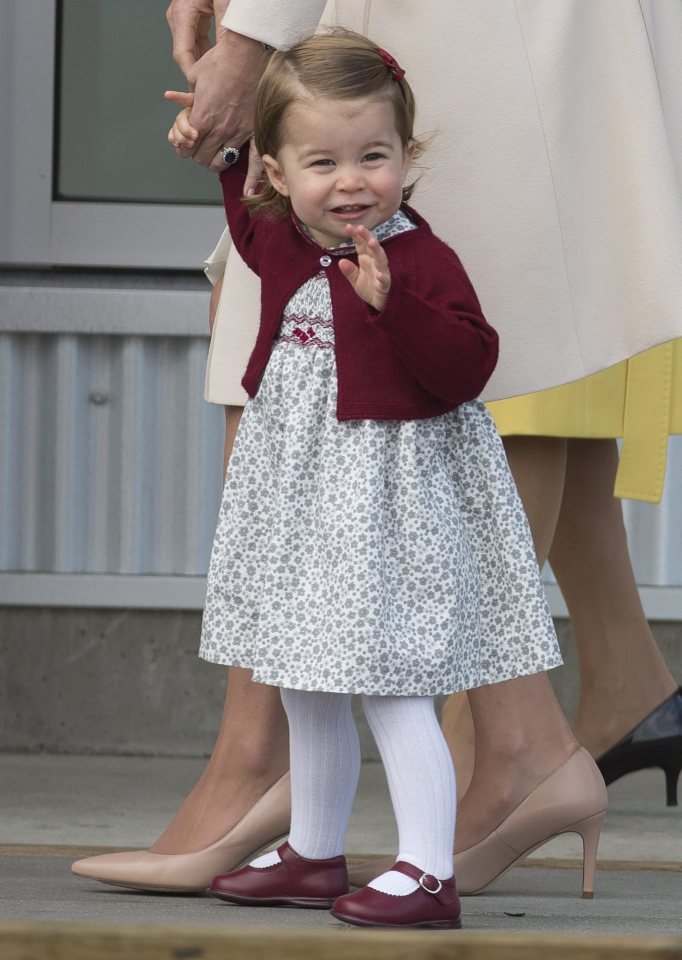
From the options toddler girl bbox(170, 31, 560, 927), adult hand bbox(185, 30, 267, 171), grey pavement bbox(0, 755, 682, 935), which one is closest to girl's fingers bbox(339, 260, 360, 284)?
toddler girl bbox(170, 31, 560, 927)

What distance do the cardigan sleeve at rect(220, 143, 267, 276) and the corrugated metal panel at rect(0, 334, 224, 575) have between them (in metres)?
1.52

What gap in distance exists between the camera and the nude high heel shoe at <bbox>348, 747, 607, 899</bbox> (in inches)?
82.3

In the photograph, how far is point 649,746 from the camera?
2.73 m

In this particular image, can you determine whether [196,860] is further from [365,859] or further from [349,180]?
[349,180]

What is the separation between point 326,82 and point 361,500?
18.0 inches

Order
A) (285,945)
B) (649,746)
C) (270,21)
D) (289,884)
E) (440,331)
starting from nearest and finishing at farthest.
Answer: (285,945) → (440,331) → (289,884) → (270,21) → (649,746)

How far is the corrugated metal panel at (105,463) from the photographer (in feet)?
11.7

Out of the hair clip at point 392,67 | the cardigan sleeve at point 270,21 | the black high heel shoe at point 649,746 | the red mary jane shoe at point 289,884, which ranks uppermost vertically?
the cardigan sleeve at point 270,21

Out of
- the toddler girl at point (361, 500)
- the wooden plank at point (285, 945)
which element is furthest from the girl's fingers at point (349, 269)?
the wooden plank at point (285, 945)

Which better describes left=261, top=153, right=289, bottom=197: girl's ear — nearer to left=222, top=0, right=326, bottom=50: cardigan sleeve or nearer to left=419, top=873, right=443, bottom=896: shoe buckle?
left=222, top=0, right=326, bottom=50: cardigan sleeve

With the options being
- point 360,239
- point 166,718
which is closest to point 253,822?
point 360,239

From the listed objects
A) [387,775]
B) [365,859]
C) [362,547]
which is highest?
[362,547]

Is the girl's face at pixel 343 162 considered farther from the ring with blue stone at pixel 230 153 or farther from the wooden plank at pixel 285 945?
the wooden plank at pixel 285 945

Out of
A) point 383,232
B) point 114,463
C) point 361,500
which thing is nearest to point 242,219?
point 383,232
